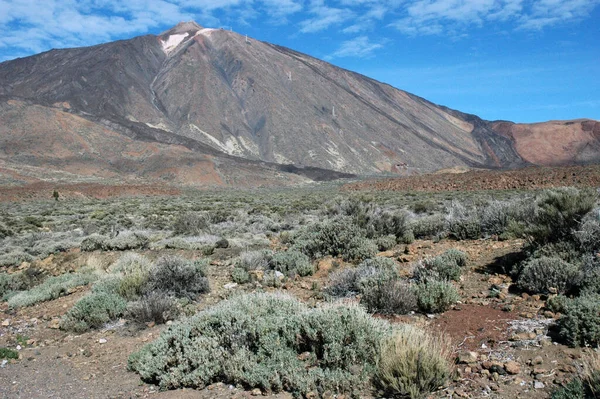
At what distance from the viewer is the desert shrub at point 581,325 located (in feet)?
13.4

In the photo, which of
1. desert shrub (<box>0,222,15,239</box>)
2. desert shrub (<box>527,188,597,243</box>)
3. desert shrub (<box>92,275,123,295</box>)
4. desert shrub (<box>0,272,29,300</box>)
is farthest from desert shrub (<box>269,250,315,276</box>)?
desert shrub (<box>0,222,15,239</box>)

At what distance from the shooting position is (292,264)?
870cm

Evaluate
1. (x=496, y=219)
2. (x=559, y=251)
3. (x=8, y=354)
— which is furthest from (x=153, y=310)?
(x=496, y=219)

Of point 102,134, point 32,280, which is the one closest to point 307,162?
point 102,134

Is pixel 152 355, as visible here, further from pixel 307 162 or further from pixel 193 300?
pixel 307 162

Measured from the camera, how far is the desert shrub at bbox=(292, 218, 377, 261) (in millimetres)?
9000

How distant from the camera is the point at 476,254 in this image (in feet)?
26.8

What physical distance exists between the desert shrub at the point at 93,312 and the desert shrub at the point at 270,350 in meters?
1.71

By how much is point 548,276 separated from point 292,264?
14.6 feet

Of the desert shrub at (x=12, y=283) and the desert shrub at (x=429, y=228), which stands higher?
the desert shrub at (x=429, y=228)

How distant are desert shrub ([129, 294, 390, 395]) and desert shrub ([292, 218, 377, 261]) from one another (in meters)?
3.78

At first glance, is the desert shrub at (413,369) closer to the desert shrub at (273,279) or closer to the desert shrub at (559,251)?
the desert shrub at (559,251)

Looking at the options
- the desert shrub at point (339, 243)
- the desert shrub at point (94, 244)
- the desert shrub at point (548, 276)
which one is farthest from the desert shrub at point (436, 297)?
the desert shrub at point (94, 244)

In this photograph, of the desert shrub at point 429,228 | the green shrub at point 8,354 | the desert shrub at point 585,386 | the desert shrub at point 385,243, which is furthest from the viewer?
the desert shrub at point 429,228
